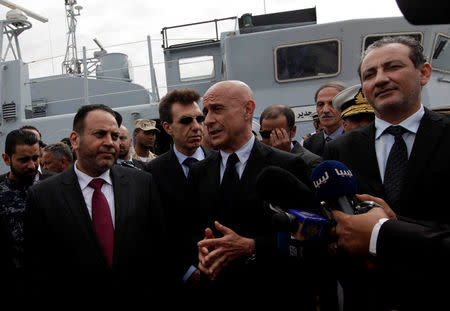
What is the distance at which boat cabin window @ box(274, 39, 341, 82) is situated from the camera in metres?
7.36

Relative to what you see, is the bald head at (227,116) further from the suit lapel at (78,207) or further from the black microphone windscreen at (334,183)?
the black microphone windscreen at (334,183)

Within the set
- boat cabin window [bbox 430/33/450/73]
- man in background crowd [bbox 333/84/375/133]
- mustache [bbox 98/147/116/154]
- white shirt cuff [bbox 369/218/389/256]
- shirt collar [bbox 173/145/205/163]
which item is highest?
boat cabin window [bbox 430/33/450/73]

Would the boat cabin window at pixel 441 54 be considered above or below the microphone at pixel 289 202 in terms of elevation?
above

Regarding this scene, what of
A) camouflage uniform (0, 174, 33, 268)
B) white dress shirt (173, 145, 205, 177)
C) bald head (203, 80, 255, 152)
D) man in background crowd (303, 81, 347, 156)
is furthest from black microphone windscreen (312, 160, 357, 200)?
man in background crowd (303, 81, 347, 156)

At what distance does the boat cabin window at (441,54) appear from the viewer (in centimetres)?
728

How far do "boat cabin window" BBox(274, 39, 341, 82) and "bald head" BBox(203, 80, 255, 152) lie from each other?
5.60 m

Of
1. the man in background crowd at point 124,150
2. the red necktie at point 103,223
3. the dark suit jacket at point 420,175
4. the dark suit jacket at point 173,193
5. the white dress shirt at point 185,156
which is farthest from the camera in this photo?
the man in background crowd at point 124,150

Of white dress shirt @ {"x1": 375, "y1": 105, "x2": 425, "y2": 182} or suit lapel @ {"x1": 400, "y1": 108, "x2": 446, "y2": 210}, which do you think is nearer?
suit lapel @ {"x1": 400, "y1": 108, "x2": 446, "y2": 210}

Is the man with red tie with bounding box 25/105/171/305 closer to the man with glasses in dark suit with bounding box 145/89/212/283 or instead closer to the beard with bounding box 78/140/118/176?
the beard with bounding box 78/140/118/176

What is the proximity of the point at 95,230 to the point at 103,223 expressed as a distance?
Answer: 2.7 inches

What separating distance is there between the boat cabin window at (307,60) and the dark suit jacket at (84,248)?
589 cm

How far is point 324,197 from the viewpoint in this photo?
1162 mm

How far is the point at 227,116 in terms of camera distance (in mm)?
2154

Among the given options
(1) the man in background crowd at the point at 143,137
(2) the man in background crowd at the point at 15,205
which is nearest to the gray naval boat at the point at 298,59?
(1) the man in background crowd at the point at 143,137
